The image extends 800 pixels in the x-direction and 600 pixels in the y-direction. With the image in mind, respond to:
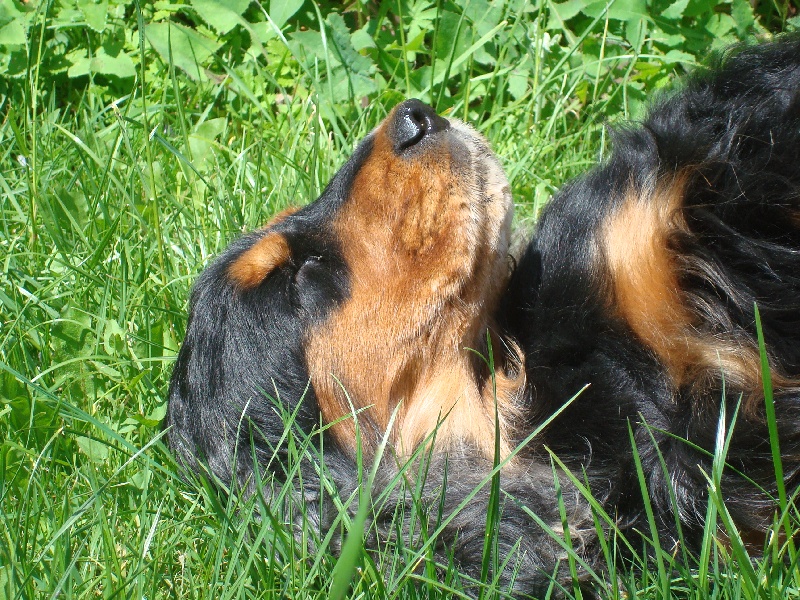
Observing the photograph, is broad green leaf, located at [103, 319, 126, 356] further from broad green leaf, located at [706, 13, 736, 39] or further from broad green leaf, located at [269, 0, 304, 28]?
broad green leaf, located at [706, 13, 736, 39]

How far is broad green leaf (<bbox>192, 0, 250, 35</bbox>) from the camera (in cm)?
477

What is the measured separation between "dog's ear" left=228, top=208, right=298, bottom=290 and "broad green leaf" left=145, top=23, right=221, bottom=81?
2.35 m

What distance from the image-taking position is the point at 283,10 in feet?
15.1

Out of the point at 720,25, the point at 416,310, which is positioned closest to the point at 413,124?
the point at 416,310

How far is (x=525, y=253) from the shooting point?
9.95 feet

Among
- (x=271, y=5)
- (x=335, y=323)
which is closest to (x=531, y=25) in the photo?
(x=271, y=5)

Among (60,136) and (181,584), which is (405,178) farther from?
(60,136)

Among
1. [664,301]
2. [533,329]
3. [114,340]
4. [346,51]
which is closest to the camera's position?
[664,301]

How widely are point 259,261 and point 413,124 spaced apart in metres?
0.65

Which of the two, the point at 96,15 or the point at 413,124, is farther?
the point at 96,15

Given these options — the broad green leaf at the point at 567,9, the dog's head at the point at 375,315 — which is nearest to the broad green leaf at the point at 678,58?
the broad green leaf at the point at 567,9

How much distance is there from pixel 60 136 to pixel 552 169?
2479 mm

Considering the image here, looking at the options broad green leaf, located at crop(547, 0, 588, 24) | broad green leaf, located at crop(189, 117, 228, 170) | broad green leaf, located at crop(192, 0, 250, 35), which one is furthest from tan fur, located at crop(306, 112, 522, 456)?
broad green leaf, located at crop(192, 0, 250, 35)

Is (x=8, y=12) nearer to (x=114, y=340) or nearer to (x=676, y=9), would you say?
(x=114, y=340)
